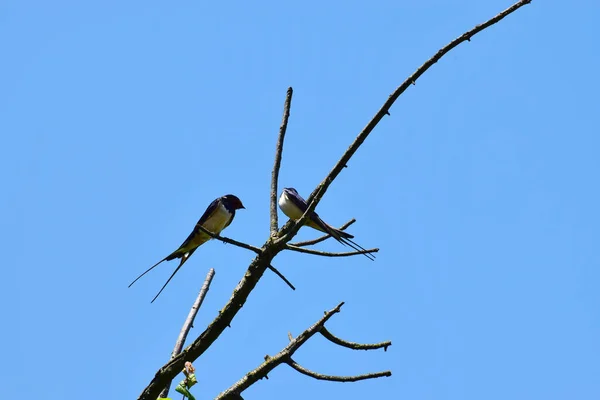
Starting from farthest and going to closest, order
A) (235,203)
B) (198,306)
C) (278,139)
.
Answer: (235,203)
(198,306)
(278,139)

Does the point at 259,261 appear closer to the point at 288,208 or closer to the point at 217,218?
the point at 288,208

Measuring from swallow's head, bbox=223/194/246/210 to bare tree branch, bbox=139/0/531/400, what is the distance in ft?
14.9

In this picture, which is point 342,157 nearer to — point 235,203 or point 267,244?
point 267,244

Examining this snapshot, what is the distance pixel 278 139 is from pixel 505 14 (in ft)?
4.51

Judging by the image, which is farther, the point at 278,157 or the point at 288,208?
the point at 288,208

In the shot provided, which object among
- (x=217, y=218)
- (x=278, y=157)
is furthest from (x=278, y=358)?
(x=217, y=218)

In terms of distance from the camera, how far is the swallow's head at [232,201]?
8.55 metres

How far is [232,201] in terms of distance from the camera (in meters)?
8.62

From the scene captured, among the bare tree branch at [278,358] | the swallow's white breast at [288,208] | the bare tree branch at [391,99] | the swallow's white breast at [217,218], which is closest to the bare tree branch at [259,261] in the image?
the bare tree branch at [391,99]

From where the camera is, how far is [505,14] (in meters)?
3.80

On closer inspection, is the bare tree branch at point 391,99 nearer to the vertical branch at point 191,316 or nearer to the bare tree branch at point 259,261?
the bare tree branch at point 259,261

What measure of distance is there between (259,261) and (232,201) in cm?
468

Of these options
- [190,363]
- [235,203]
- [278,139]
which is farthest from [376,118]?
[235,203]

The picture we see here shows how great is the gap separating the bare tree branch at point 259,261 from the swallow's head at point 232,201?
4.55 meters
